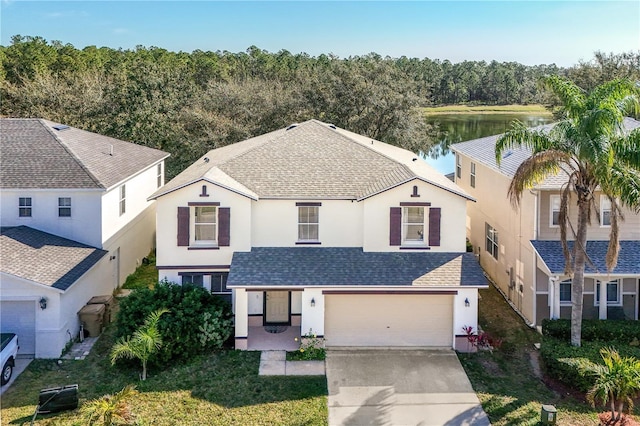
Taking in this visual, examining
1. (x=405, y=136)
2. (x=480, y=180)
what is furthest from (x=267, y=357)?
(x=405, y=136)

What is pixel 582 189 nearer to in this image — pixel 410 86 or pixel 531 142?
pixel 531 142

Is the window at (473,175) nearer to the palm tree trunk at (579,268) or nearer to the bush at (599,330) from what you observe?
the bush at (599,330)

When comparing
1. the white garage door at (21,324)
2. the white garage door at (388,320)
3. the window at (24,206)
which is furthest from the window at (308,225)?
the window at (24,206)

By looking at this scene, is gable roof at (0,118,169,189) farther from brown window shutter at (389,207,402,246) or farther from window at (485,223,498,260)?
window at (485,223,498,260)

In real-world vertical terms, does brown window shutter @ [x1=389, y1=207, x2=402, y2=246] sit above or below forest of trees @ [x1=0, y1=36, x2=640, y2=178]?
below

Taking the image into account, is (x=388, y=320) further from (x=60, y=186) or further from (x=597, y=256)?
(x=60, y=186)

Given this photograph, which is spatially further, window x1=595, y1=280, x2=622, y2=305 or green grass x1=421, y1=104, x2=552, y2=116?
green grass x1=421, y1=104, x2=552, y2=116

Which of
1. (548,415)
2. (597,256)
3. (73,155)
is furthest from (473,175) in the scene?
(73,155)

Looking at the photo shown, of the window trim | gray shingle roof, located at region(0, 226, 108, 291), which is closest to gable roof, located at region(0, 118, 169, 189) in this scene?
gray shingle roof, located at region(0, 226, 108, 291)
